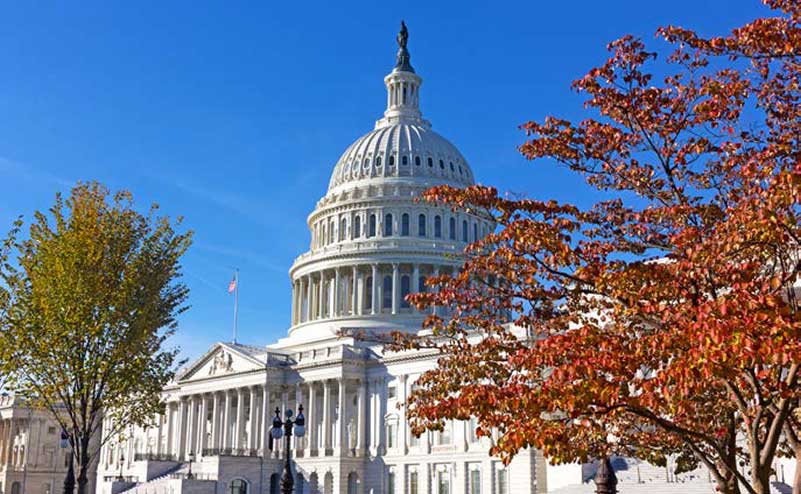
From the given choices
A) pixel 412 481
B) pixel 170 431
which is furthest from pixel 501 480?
pixel 170 431

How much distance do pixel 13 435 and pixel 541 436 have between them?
13488 centimetres

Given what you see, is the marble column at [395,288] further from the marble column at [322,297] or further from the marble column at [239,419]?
the marble column at [239,419]

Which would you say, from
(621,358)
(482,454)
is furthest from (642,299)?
(482,454)

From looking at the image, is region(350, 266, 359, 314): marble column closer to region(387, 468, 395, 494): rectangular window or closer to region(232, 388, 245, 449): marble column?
region(232, 388, 245, 449): marble column

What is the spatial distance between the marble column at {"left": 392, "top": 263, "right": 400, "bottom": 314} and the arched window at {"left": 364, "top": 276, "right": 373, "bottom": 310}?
3.04 meters

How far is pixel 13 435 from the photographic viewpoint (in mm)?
135500

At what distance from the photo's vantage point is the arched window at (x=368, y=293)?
106375mm

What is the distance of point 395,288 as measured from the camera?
105 m

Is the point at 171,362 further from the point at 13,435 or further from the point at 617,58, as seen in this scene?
the point at 13,435

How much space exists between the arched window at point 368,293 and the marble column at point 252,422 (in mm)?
16833

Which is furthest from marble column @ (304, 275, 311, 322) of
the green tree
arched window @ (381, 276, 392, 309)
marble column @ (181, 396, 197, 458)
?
the green tree

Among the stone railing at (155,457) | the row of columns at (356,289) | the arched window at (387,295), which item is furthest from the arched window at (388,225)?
the stone railing at (155,457)

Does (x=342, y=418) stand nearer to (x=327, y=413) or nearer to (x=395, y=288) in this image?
(x=327, y=413)

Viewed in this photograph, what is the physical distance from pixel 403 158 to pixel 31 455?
69.0 metres
